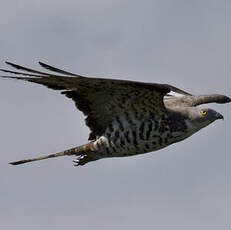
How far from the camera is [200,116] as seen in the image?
55.3ft

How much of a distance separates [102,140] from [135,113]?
797mm

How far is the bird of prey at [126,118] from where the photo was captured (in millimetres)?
15891

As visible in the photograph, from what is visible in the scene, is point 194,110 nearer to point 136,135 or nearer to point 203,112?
point 203,112

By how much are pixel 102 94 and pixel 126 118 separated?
0.69 metres

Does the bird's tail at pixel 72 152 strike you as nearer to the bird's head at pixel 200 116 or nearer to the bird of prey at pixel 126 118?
the bird of prey at pixel 126 118

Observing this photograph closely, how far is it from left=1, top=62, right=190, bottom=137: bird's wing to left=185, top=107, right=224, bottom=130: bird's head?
600 millimetres

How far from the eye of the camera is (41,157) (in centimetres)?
1709

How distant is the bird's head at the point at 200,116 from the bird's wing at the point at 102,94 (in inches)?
23.6

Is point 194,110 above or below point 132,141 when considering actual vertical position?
above

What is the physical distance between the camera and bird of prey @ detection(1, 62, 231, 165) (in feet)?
52.1

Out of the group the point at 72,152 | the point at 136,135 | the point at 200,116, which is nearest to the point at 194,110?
the point at 200,116

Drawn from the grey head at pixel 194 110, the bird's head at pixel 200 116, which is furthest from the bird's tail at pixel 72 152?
the bird's head at pixel 200 116

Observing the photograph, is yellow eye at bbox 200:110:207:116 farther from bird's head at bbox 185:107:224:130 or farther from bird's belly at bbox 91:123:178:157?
bird's belly at bbox 91:123:178:157

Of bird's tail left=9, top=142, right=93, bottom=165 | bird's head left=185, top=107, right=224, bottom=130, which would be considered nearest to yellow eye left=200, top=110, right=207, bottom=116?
bird's head left=185, top=107, right=224, bottom=130
